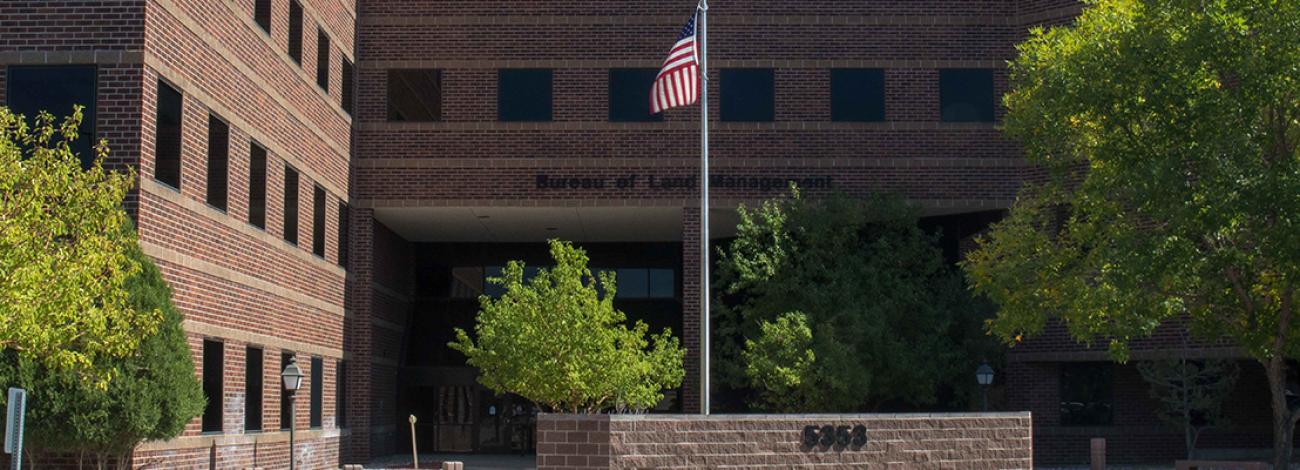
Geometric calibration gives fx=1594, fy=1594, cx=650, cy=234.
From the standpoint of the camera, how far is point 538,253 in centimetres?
4531

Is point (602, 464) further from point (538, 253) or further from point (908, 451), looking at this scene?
point (538, 253)

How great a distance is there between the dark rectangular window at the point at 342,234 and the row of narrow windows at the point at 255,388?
2395 mm

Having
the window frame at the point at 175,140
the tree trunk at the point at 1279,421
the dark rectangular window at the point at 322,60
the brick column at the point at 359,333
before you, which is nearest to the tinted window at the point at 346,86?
the dark rectangular window at the point at 322,60

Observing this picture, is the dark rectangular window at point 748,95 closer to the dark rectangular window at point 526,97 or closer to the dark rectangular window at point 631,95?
the dark rectangular window at point 631,95

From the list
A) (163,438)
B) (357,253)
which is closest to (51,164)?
(163,438)

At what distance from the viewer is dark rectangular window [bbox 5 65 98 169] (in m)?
23.1

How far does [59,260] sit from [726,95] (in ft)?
72.4

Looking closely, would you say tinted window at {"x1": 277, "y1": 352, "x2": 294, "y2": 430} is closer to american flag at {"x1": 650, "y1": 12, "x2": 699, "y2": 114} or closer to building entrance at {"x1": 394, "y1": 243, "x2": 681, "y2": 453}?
american flag at {"x1": 650, "y1": 12, "x2": 699, "y2": 114}

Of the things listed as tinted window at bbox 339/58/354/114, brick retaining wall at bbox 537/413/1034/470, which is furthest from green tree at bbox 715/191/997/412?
brick retaining wall at bbox 537/413/1034/470

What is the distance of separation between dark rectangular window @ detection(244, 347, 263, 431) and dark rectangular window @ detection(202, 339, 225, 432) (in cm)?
145

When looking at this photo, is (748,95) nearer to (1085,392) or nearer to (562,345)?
(562,345)

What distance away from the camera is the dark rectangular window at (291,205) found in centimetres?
3127

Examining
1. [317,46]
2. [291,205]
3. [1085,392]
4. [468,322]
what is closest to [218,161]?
[291,205]

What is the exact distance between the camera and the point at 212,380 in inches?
1030
